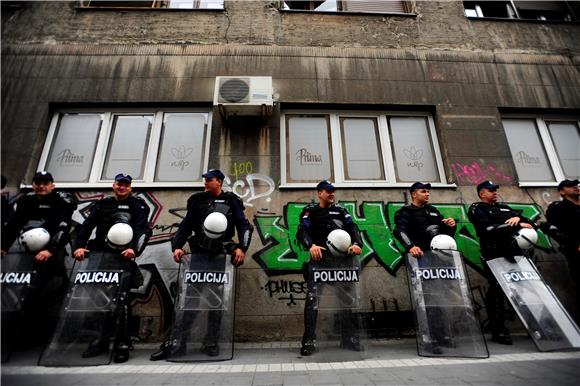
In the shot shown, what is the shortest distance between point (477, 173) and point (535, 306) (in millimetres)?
2588

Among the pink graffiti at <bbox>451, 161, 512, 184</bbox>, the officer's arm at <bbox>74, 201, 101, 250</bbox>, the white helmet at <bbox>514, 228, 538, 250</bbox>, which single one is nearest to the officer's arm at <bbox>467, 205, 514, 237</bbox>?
the white helmet at <bbox>514, 228, 538, 250</bbox>

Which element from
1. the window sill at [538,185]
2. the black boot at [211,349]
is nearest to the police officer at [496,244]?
the window sill at [538,185]

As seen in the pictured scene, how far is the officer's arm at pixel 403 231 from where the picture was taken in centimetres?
377

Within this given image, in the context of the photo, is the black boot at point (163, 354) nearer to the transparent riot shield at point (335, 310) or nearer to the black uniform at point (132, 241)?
the black uniform at point (132, 241)

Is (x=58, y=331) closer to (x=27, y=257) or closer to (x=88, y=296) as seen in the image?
(x=88, y=296)

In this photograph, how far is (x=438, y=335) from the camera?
3322mm

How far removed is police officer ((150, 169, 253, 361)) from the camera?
10.8 ft

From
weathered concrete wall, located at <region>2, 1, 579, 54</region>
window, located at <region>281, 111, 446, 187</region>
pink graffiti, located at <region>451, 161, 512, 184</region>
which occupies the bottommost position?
pink graffiti, located at <region>451, 161, 512, 184</region>

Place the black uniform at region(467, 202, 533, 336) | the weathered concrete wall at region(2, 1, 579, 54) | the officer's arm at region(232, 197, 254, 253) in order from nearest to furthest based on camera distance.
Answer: the officer's arm at region(232, 197, 254, 253), the black uniform at region(467, 202, 533, 336), the weathered concrete wall at region(2, 1, 579, 54)

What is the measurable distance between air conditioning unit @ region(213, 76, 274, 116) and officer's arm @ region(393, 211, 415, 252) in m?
2.78

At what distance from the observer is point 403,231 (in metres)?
3.92

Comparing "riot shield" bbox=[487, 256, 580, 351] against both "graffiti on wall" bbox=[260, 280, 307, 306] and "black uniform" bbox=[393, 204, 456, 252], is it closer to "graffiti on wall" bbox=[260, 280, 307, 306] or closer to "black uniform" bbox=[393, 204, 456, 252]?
"black uniform" bbox=[393, 204, 456, 252]

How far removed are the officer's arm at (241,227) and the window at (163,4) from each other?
15.9 feet

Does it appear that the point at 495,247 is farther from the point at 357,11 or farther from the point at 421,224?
the point at 357,11
